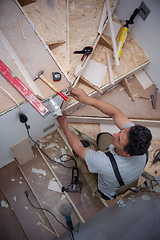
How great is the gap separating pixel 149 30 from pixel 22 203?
2.92 metres

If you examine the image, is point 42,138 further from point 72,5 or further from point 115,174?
point 72,5

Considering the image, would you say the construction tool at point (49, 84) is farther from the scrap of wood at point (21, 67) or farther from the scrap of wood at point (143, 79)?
the scrap of wood at point (143, 79)

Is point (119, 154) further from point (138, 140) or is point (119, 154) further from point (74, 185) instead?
point (74, 185)

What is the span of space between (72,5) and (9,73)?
162 cm

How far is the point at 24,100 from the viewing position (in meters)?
1.46

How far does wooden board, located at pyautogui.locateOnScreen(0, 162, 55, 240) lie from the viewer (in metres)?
2.36

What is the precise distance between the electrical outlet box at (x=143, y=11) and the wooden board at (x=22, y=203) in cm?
273

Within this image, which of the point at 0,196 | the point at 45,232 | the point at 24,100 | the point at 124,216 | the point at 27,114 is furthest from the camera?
the point at 124,216

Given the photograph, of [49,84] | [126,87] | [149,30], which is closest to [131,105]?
[126,87]

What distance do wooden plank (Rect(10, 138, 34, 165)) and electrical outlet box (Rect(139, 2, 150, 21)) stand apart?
2.20 meters

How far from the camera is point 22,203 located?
2.46 metres

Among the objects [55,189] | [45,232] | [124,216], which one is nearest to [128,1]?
[55,189]

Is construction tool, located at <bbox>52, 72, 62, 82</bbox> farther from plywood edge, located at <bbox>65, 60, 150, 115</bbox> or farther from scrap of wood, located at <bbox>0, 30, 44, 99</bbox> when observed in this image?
plywood edge, located at <bbox>65, 60, 150, 115</bbox>

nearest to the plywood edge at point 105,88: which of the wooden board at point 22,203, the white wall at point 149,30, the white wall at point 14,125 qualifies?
the white wall at point 149,30
